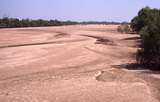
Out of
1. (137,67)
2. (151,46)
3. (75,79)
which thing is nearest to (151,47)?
(151,46)

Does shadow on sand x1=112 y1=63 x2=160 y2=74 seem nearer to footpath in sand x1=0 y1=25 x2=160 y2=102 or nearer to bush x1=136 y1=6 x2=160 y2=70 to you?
footpath in sand x1=0 y1=25 x2=160 y2=102

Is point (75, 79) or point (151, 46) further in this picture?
point (151, 46)

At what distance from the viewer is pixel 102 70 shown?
26422 mm

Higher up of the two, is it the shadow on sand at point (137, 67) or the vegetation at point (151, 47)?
the vegetation at point (151, 47)

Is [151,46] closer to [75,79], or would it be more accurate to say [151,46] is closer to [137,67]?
[137,67]

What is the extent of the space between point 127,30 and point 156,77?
6042 centimetres

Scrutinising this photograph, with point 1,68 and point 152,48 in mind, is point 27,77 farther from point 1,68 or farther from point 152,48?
point 152,48

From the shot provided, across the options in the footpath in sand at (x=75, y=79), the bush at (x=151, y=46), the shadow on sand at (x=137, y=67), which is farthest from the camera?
the bush at (x=151, y=46)

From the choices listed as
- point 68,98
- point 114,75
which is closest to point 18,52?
point 114,75

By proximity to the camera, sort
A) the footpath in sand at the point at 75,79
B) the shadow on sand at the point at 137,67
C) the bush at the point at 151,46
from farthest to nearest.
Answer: the bush at the point at 151,46
the shadow on sand at the point at 137,67
the footpath in sand at the point at 75,79

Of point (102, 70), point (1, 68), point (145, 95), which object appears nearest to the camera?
point (145, 95)

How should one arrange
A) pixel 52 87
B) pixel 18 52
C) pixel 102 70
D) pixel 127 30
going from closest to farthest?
pixel 52 87 → pixel 102 70 → pixel 18 52 → pixel 127 30

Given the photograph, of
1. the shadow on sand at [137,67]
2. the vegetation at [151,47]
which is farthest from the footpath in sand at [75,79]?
the vegetation at [151,47]

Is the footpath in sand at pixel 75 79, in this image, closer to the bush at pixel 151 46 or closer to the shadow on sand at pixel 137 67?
the shadow on sand at pixel 137 67
